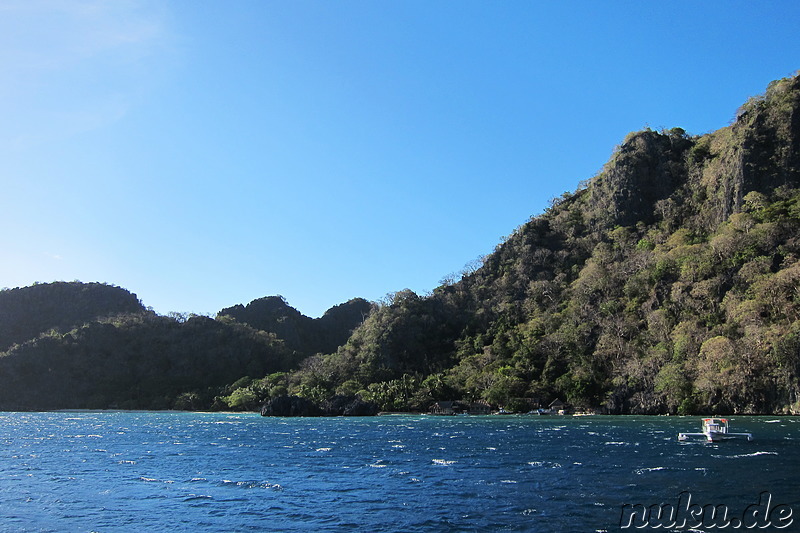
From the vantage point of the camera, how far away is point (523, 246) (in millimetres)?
177625

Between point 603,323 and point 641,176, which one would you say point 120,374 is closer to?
point 603,323

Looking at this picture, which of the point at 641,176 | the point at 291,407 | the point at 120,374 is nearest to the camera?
the point at 291,407

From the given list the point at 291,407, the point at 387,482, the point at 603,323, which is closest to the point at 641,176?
the point at 603,323

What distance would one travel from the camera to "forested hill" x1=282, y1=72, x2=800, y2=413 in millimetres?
93375

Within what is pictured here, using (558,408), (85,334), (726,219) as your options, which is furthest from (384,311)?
(85,334)

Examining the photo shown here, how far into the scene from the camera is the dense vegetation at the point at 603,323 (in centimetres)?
9544

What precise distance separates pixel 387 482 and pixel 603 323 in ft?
328

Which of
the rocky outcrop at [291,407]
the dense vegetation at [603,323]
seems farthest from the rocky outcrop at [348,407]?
the dense vegetation at [603,323]

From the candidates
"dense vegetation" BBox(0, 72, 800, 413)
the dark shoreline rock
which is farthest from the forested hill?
the dark shoreline rock

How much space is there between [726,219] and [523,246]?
183 feet

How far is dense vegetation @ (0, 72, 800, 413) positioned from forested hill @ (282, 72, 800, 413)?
0.36 metres

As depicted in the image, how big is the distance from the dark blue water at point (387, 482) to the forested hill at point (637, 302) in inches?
1448

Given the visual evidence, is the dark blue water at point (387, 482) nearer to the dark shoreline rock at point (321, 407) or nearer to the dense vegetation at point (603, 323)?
the dense vegetation at point (603, 323)

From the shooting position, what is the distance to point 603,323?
12519 cm
